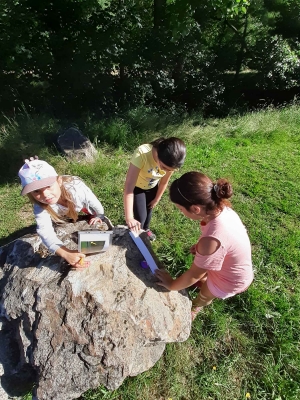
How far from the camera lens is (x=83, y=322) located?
2.19 meters

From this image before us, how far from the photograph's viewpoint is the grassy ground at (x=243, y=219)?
273 centimetres

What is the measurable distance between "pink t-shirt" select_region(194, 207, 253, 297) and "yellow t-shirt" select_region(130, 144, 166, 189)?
0.93 meters

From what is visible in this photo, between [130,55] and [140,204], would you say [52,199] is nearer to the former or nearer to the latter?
[140,204]

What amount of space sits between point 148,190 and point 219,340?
1679 millimetres

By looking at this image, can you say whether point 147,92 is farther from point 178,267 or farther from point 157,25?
point 178,267

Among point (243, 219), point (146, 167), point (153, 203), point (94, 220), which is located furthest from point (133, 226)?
point (243, 219)

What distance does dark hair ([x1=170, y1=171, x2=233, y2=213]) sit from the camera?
1973mm

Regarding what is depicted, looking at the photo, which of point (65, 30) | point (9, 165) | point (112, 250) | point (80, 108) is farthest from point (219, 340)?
point (65, 30)

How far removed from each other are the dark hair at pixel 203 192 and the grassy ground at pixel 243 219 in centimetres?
162

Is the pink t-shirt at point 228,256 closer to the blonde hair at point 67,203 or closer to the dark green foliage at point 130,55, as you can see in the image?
the blonde hair at point 67,203

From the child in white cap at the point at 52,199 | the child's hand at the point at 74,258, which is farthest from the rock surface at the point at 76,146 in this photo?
the child's hand at the point at 74,258

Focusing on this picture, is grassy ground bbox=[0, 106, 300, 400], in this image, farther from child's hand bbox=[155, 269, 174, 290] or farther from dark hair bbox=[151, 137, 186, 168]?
dark hair bbox=[151, 137, 186, 168]

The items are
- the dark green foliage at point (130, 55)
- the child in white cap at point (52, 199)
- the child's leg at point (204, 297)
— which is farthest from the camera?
the dark green foliage at point (130, 55)

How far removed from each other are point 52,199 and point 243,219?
2867mm
